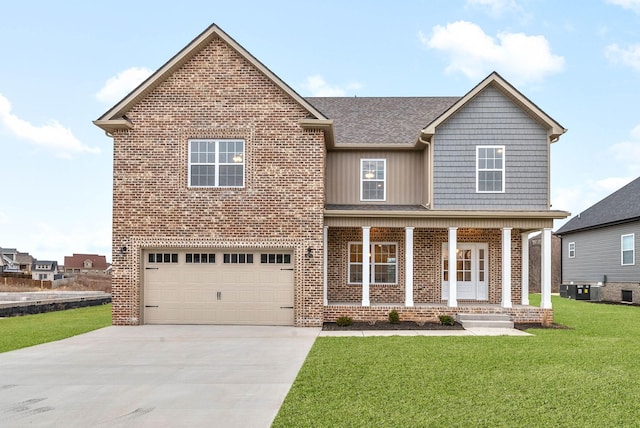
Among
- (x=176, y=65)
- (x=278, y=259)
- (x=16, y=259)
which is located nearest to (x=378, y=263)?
(x=278, y=259)

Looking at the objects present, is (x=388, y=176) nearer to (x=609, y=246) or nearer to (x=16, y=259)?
(x=609, y=246)

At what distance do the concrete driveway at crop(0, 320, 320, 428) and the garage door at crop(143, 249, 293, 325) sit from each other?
6.47 ft

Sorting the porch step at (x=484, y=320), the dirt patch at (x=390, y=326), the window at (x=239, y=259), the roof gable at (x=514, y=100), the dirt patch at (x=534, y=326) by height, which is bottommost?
the dirt patch at (x=534, y=326)

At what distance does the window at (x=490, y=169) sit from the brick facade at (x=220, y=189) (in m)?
5.35

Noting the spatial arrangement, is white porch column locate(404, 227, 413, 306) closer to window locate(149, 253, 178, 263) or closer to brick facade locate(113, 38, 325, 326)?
brick facade locate(113, 38, 325, 326)

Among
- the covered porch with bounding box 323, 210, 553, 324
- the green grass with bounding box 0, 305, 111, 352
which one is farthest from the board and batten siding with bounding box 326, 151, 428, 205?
the green grass with bounding box 0, 305, 111, 352

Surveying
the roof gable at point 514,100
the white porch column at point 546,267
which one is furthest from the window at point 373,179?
the white porch column at point 546,267

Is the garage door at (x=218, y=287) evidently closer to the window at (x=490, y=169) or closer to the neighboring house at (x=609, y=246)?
the window at (x=490, y=169)

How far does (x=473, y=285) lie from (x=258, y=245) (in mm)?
8154

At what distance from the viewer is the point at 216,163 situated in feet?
50.3

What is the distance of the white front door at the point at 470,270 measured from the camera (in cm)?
1836

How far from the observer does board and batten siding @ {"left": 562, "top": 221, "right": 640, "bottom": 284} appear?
83.6ft

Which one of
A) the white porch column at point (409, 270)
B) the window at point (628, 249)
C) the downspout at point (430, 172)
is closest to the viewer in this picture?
the white porch column at point (409, 270)

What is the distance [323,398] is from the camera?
7031 millimetres
